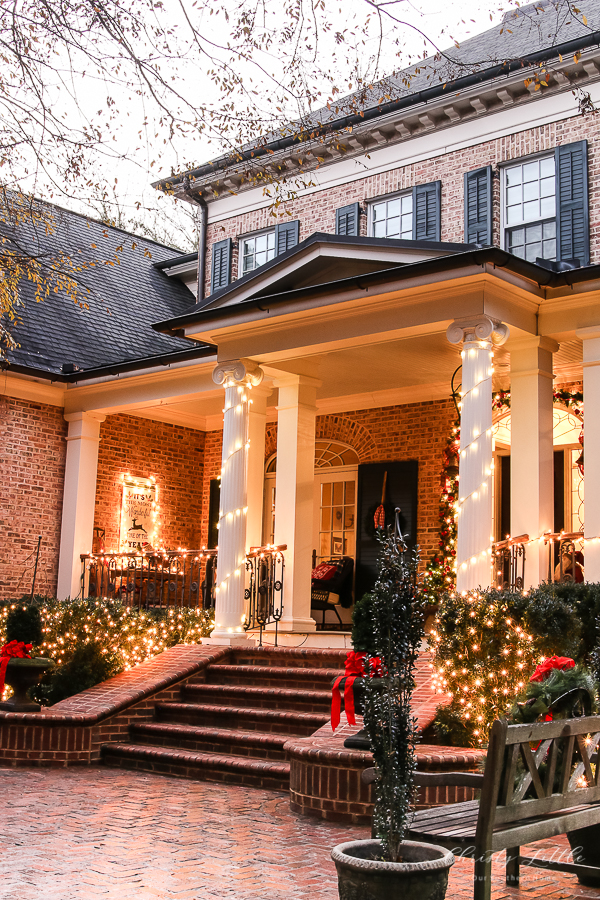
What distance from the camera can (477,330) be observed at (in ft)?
28.9

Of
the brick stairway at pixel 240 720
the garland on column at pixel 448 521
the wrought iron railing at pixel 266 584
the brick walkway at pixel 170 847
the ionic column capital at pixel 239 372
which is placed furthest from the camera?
the garland on column at pixel 448 521

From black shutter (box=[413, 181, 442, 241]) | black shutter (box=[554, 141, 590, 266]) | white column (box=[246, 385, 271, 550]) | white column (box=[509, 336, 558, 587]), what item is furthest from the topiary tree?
black shutter (box=[413, 181, 442, 241])

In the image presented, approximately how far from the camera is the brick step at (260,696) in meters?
8.52

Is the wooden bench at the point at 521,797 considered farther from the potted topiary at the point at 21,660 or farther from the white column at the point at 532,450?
the potted topiary at the point at 21,660

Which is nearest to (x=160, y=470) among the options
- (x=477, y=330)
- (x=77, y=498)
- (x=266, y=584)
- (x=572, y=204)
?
(x=77, y=498)

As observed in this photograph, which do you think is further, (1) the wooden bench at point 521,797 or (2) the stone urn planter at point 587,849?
(2) the stone urn planter at point 587,849

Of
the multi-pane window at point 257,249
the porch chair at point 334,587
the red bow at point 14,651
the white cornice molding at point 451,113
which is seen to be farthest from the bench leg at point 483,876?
the multi-pane window at point 257,249

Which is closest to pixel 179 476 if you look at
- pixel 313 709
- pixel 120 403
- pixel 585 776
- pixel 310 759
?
pixel 120 403

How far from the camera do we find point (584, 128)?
11.6 m

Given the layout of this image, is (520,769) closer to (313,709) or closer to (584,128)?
(313,709)

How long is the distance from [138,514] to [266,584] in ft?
13.5

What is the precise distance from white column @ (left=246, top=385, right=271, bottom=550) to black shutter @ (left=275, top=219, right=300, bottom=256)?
3502 mm

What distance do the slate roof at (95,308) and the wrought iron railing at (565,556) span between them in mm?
5583

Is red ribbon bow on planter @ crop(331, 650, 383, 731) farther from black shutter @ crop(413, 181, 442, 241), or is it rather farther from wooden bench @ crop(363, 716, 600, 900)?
black shutter @ crop(413, 181, 442, 241)
